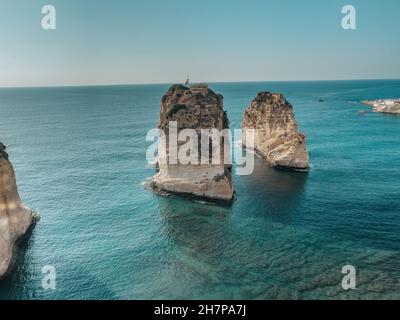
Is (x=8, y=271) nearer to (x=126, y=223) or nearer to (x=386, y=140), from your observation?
(x=126, y=223)

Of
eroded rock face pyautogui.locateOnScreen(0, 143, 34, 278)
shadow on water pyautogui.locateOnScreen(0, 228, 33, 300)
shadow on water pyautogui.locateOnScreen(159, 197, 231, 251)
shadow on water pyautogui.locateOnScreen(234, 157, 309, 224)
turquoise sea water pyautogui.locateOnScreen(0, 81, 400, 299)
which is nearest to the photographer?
shadow on water pyautogui.locateOnScreen(0, 228, 33, 300)

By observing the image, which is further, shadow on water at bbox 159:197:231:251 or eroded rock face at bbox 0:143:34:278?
shadow on water at bbox 159:197:231:251

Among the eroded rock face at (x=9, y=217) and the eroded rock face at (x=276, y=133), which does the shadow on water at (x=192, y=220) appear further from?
the eroded rock face at (x=276, y=133)

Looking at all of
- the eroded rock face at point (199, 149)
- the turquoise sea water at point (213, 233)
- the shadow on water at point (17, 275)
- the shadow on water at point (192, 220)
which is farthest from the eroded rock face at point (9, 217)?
the eroded rock face at point (199, 149)

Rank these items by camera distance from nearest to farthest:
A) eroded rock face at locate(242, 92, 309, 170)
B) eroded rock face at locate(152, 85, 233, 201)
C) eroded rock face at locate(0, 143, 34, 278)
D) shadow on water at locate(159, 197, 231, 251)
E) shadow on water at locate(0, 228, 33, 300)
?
1. shadow on water at locate(0, 228, 33, 300)
2. eroded rock face at locate(0, 143, 34, 278)
3. shadow on water at locate(159, 197, 231, 251)
4. eroded rock face at locate(152, 85, 233, 201)
5. eroded rock face at locate(242, 92, 309, 170)

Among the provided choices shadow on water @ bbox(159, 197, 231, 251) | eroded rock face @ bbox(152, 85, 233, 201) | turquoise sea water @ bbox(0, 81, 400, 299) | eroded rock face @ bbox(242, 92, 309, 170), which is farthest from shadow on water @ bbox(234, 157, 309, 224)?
shadow on water @ bbox(159, 197, 231, 251)

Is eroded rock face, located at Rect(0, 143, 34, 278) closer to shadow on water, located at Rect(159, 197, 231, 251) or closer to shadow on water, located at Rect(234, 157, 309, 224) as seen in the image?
shadow on water, located at Rect(159, 197, 231, 251)

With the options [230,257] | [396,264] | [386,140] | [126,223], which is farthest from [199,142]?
[386,140]
